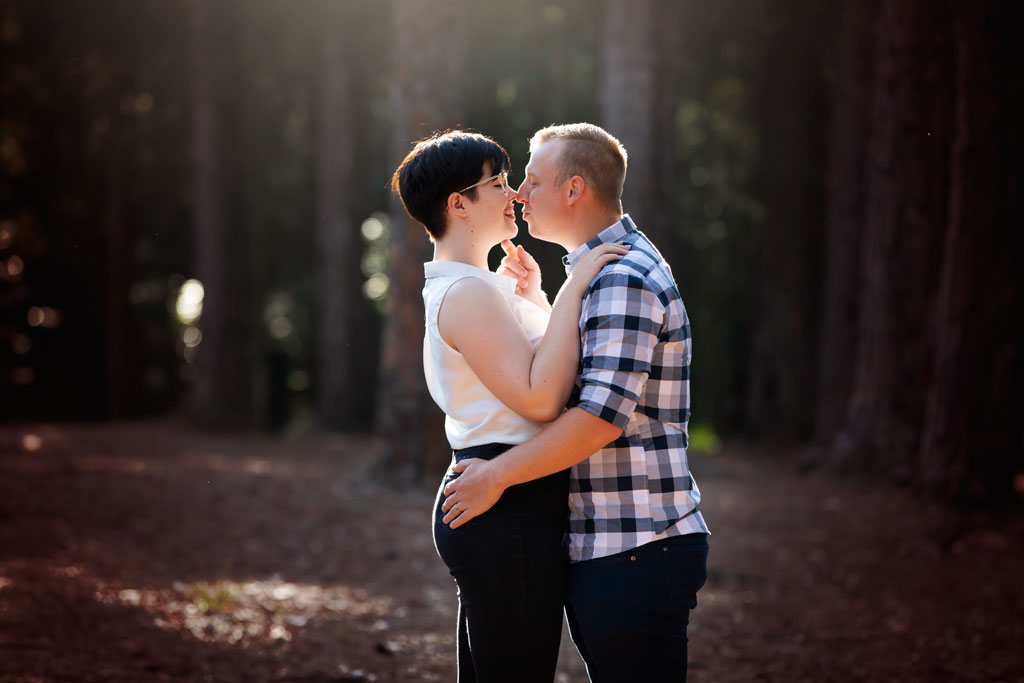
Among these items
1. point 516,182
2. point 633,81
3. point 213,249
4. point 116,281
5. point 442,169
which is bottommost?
point 116,281

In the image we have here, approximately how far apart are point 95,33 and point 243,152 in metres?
3.99

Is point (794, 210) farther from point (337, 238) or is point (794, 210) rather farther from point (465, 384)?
point (465, 384)

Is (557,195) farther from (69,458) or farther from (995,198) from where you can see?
(69,458)

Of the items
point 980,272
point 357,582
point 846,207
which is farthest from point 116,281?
point 980,272

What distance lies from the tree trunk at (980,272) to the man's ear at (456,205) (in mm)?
6951

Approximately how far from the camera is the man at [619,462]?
277 centimetres

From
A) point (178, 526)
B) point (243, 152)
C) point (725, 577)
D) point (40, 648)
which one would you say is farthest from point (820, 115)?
point (40, 648)

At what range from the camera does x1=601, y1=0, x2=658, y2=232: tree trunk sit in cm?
1236

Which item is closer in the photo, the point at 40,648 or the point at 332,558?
the point at 40,648

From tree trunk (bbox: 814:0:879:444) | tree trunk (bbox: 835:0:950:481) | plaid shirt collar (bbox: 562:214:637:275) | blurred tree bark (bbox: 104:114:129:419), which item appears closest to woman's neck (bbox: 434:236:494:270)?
plaid shirt collar (bbox: 562:214:637:275)

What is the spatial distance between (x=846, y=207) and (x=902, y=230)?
424cm

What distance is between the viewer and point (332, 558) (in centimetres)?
894

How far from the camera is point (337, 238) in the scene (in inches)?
733

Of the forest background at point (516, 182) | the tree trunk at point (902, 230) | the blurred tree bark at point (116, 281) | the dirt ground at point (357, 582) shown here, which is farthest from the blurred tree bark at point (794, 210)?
the blurred tree bark at point (116, 281)
